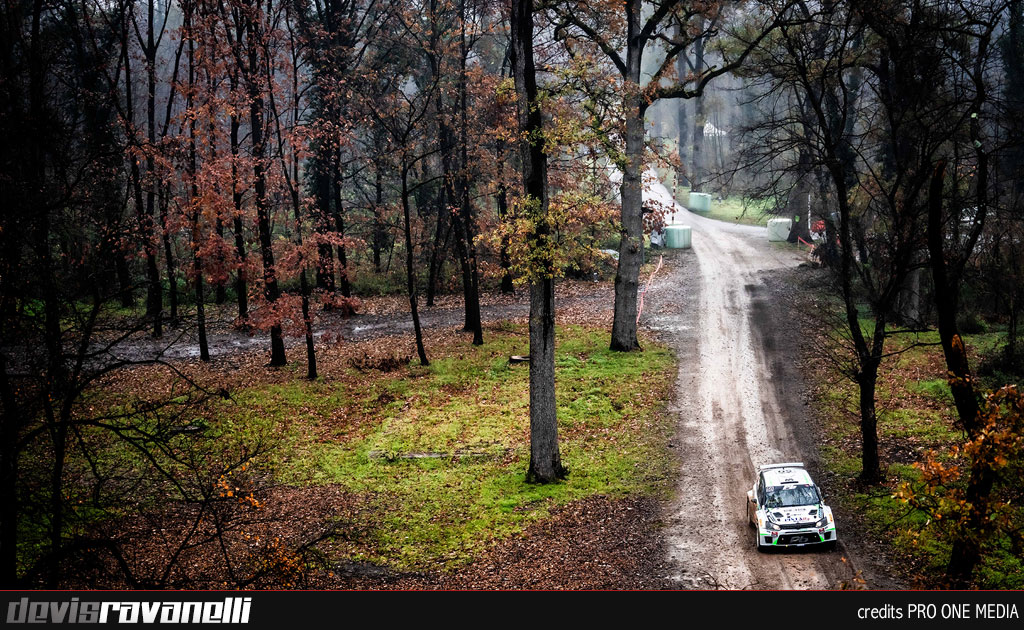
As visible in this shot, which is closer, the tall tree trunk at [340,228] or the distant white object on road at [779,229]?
the tall tree trunk at [340,228]

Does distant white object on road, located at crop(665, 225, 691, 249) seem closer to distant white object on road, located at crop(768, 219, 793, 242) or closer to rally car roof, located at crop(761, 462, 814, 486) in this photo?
distant white object on road, located at crop(768, 219, 793, 242)

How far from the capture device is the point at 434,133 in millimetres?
32875

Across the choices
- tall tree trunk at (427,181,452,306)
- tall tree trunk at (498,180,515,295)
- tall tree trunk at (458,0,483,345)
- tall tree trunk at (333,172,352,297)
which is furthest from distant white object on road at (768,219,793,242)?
tall tree trunk at (333,172,352,297)

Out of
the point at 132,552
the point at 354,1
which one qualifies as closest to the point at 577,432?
the point at 132,552

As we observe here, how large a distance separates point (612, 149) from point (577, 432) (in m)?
8.20

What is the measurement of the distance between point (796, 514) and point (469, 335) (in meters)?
17.4

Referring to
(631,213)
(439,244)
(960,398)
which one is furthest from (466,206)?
(960,398)

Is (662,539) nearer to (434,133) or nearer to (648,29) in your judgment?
(648,29)

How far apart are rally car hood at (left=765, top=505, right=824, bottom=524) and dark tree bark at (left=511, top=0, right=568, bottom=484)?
5186mm

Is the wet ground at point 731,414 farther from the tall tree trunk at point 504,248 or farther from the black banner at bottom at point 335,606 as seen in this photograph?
the tall tree trunk at point 504,248

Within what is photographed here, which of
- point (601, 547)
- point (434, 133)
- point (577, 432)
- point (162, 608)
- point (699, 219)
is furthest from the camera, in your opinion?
point (699, 219)

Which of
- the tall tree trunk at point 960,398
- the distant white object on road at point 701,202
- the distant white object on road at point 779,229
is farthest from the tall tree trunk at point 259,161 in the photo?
the distant white object on road at point 701,202

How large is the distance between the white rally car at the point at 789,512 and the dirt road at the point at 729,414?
0.89 feet

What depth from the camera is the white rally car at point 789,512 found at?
13547 mm
